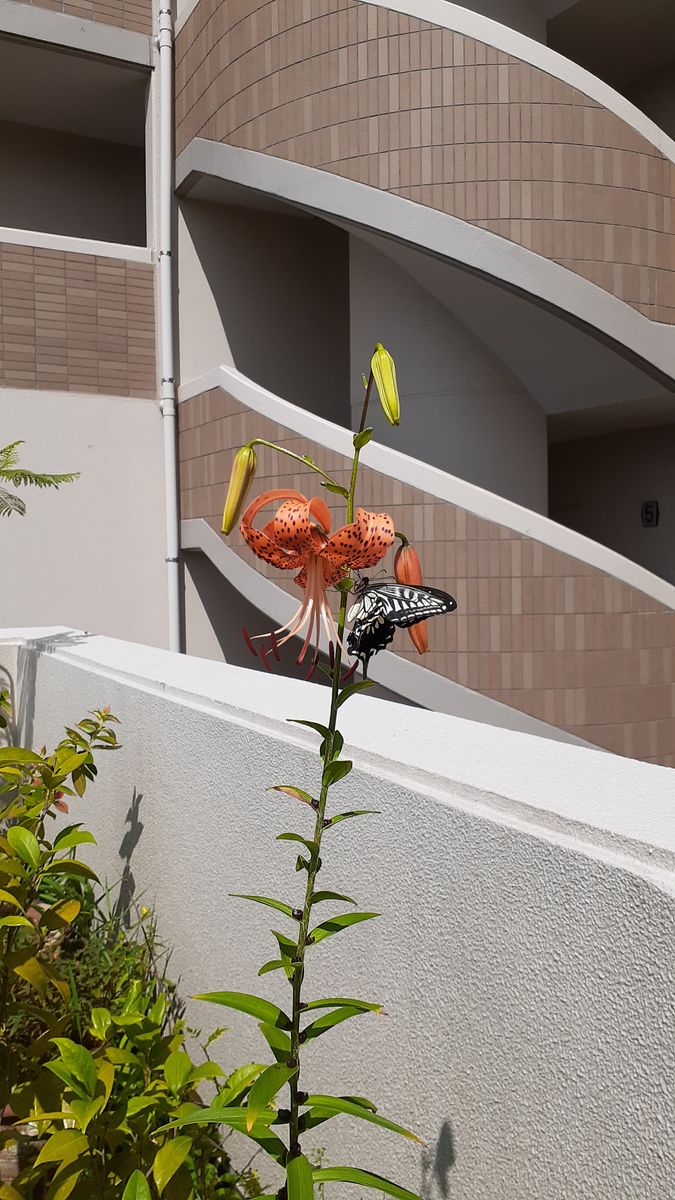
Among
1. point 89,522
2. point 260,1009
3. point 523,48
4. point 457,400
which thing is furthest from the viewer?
point 89,522

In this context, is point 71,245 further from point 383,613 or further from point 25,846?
point 383,613

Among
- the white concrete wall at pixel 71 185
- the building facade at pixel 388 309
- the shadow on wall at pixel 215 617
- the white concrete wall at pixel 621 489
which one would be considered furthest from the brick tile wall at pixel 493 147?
the shadow on wall at pixel 215 617

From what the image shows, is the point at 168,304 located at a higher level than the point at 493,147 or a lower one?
lower

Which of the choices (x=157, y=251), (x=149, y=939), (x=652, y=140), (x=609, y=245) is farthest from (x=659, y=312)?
(x=149, y=939)

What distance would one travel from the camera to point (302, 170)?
20.1ft

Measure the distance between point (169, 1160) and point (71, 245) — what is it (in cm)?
700

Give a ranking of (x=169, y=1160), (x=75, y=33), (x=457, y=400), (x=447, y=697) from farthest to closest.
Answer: (x=75, y=33) → (x=457, y=400) → (x=447, y=697) → (x=169, y=1160)

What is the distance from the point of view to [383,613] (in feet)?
3.36

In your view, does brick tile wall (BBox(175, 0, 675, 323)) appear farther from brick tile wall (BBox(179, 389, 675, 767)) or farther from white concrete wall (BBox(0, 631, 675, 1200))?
white concrete wall (BBox(0, 631, 675, 1200))

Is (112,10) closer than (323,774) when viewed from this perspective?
No

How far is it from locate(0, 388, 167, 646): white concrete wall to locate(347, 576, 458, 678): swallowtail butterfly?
6381 millimetres

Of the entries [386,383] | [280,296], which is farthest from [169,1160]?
[280,296]

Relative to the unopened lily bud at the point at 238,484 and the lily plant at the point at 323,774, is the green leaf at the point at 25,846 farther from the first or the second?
the unopened lily bud at the point at 238,484

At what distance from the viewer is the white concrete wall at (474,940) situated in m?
0.99
